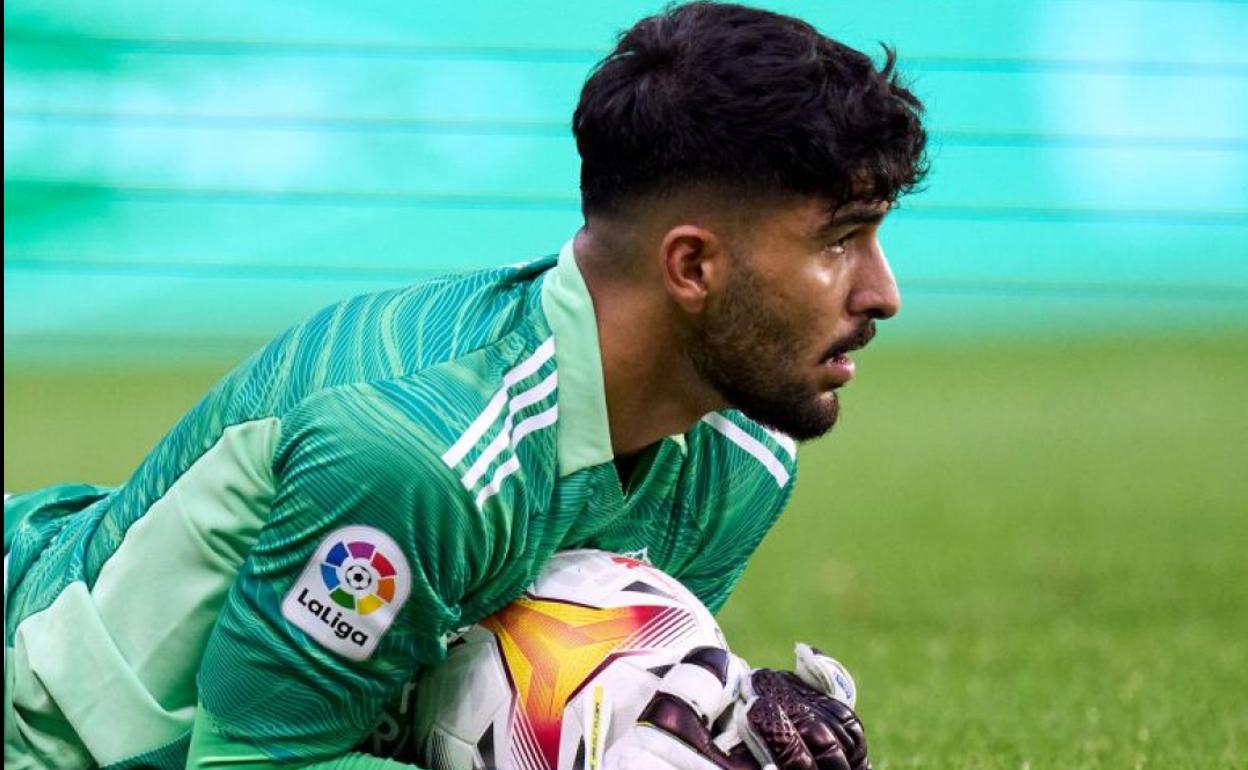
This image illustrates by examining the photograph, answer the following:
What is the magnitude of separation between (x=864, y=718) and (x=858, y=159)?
7.41 feet

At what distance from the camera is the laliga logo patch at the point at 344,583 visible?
256cm

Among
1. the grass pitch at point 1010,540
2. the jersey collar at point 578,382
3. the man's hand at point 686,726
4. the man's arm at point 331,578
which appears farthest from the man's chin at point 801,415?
the grass pitch at point 1010,540

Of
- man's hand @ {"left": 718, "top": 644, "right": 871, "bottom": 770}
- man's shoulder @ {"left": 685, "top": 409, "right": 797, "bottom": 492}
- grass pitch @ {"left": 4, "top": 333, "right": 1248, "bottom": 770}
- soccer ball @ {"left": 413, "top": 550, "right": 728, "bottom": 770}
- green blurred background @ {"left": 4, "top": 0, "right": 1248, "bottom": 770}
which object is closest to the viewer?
man's hand @ {"left": 718, "top": 644, "right": 871, "bottom": 770}

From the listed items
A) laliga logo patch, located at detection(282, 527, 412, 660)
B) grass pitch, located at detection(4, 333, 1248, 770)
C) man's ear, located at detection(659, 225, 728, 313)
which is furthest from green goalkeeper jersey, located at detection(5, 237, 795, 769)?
grass pitch, located at detection(4, 333, 1248, 770)

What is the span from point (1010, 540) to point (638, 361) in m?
5.54

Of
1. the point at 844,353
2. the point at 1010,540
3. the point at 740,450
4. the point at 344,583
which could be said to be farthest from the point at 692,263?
the point at 1010,540

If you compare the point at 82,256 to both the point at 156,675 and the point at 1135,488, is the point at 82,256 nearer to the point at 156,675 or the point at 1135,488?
the point at 1135,488

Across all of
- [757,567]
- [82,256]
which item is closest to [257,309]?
[82,256]

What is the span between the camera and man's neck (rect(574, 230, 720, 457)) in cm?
284

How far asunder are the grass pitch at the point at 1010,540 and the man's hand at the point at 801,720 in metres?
1.04

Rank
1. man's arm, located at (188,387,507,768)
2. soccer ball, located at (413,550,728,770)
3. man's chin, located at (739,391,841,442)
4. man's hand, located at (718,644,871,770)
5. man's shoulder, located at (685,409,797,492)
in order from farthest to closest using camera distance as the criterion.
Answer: man's shoulder, located at (685,409,797,492) → man's chin, located at (739,391,841,442) → soccer ball, located at (413,550,728,770) → man's hand, located at (718,644,871,770) → man's arm, located at (188,387,507,768)

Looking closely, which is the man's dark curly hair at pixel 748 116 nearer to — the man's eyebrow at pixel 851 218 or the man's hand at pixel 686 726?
the man's eyebrow at pixel 851 218

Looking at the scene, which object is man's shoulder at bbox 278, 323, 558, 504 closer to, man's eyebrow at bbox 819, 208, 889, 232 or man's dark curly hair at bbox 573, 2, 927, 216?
man's dark curly hair at bbox 573, 2, 927, 216

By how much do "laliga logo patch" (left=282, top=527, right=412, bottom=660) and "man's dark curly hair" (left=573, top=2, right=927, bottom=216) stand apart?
62cm
